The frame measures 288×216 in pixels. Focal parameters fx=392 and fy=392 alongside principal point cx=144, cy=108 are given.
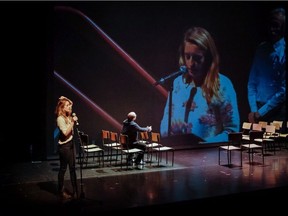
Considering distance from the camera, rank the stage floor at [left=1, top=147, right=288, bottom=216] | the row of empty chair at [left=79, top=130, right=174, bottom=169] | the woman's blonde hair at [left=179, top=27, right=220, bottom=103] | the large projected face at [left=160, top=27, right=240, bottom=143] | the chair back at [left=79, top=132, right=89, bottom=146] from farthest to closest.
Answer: the woman's blonde hair at [left=179, top=27, right=220, bottom=103]
the large projected face at [left=160, top=27, right=240, bottom=143]
the row of empty chair at [left=79, top=130, right=174, bottom=169]
the chair back at [left=79, top=132, right=89, bottom=146]
the stage floor at [left=1, top=147, right=288, bottom=216]

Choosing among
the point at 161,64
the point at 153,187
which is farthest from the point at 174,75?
the point at 153,187

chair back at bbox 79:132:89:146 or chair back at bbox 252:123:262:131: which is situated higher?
chair back at bbox 252:123:262:131

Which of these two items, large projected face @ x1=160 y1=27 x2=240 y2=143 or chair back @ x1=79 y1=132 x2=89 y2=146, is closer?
chair back @ x1=79 y1=132 x2=89 y2=146

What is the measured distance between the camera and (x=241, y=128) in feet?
35.7

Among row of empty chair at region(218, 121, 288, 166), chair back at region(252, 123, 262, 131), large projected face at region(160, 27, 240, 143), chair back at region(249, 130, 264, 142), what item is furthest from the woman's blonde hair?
chair back at region(249, 130, 264, 142)

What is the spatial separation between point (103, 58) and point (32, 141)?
8.14 ft

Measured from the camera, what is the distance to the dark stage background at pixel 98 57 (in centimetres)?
816

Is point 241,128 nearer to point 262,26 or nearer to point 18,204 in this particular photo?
point 262,26

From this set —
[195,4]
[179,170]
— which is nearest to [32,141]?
[179,170]

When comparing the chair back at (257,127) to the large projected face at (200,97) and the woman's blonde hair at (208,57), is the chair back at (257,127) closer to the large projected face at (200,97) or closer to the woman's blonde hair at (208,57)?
the large projected face at (200,97)

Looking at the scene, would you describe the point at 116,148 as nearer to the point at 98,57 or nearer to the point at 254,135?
the point at 98,57

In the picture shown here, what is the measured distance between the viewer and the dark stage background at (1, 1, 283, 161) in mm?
8164

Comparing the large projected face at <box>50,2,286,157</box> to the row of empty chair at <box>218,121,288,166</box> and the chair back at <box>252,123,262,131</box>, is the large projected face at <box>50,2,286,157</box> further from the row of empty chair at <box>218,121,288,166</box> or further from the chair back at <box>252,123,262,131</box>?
the chair back at <box>252,123,262,131</box>

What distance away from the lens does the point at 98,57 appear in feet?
29.8
